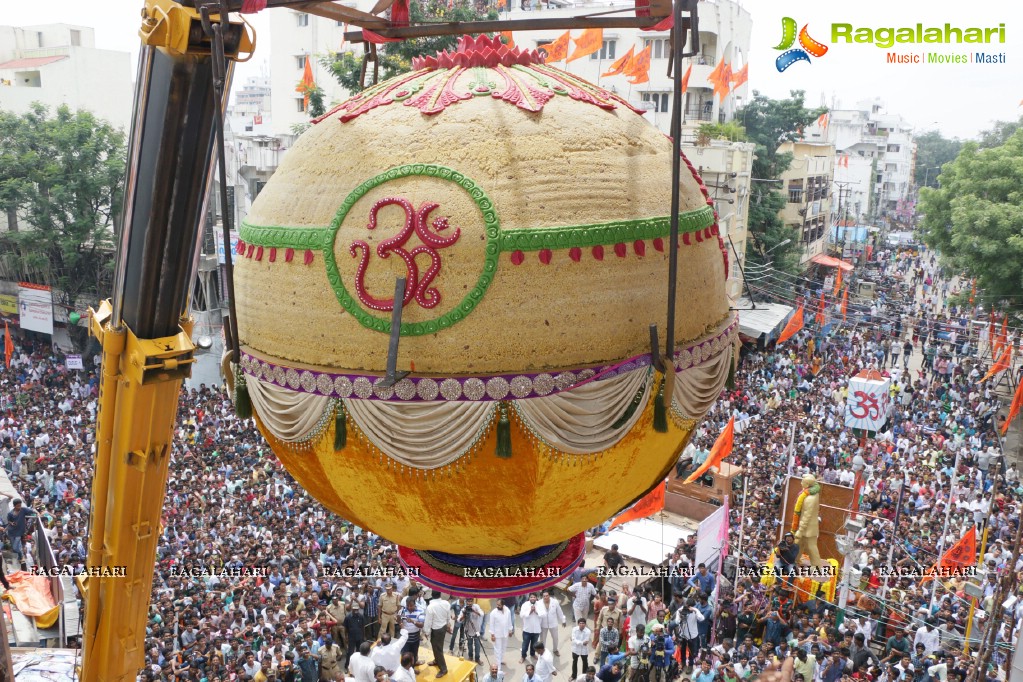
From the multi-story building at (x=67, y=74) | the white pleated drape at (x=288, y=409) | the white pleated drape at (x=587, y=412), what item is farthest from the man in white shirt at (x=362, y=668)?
the multi-story building at (x=67, y=74)

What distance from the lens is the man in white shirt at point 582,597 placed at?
14094 millimetres

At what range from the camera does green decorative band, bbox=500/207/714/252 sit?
210 inches

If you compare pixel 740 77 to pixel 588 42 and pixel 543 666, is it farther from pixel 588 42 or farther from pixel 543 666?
pixel 543 666

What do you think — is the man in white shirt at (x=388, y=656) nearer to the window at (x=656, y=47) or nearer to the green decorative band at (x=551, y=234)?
the green decorative band at (x=551, y=234)

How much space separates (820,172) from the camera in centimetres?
4384

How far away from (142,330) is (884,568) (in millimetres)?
11776

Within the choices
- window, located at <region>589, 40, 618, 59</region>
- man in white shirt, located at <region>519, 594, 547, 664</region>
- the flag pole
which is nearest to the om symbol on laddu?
man in white shirt, located at <region>519, 594, 547, 664</region>

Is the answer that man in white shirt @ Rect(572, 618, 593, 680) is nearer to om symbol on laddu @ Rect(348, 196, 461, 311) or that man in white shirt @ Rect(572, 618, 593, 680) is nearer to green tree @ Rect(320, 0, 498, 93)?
om symbol on laddu @ Rect(348, 196, 461, 311)

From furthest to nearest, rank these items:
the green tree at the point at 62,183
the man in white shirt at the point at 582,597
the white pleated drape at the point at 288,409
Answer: the green tree at the point at 62,183 < the man in white shirt at the point at 582,597 < the white pleated drape at the point at 288,409

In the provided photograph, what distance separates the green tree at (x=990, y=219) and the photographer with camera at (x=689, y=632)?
16.1 m

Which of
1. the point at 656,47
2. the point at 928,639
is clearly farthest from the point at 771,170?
the point at 928,639

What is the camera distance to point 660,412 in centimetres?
575

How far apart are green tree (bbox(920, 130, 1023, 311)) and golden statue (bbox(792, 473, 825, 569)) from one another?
42.5ft

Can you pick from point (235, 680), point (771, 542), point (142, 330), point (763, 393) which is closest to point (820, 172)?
point (763, 393)
